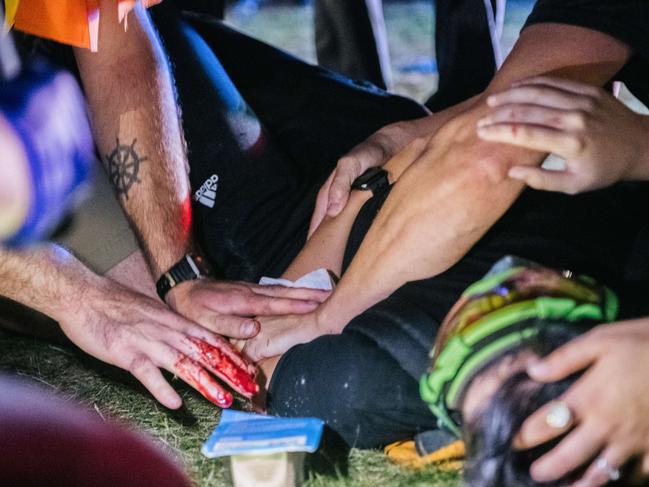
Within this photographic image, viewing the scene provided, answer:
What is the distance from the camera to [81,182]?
7.73ft

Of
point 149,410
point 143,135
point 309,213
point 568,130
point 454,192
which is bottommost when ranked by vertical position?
point 149,410

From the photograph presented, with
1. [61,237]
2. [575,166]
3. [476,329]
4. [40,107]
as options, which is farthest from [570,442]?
[40,107]

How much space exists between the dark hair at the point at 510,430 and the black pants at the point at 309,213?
33 cm

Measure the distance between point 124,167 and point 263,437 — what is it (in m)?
0.99

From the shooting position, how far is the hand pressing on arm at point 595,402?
131 centimetres

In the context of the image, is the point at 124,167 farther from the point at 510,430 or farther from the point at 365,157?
the point at 510,430

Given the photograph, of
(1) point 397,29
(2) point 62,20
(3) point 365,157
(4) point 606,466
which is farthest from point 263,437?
(1) point 397,29

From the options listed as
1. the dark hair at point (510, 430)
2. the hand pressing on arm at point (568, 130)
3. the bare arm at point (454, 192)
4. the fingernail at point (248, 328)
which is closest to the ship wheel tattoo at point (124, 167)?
the fingernail at point (248, 328)

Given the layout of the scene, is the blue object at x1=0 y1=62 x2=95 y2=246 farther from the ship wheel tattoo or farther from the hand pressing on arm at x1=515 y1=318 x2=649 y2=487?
the hand pressing on arm at x1=515 y1=318 x2=649 y2=487

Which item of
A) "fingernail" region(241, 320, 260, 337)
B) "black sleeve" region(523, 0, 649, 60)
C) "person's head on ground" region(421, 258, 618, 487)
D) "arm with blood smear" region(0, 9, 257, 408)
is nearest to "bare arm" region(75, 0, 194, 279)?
"arm with blood smear" region(0, 9, 257, 408)

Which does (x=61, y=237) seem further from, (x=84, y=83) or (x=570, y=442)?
(x=570, y=442)

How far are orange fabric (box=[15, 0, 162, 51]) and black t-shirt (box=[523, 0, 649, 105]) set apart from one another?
1.12m

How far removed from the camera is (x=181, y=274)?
2141 mm

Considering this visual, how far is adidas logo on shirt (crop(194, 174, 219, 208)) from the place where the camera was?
2396 mm
